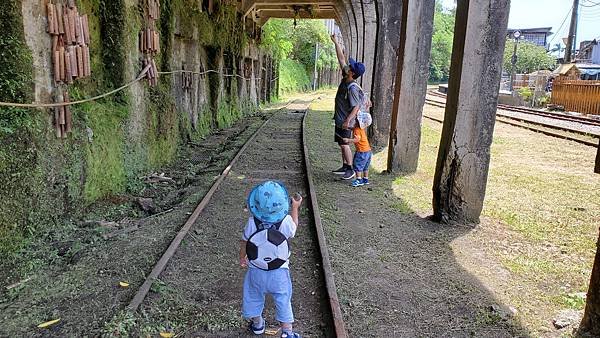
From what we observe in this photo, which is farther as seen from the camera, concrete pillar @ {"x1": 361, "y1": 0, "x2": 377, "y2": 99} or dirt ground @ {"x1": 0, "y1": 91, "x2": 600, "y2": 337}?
concrete pillar @ {"x1": 361, "y1": 0, "x2": 377, "y2": 99}

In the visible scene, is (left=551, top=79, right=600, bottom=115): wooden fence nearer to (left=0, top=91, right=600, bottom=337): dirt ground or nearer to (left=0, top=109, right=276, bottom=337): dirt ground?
(left=0, top=91, right=600, bottom=337): dirt ground

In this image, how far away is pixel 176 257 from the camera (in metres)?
4.76

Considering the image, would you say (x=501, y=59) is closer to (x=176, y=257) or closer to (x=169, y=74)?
(x=176, y=257)

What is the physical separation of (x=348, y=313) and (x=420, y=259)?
1.40m

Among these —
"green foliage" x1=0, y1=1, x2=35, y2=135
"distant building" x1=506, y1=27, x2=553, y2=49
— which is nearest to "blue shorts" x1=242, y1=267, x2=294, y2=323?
"green foliage" x1=0, y1=1, x2=35, y2=135

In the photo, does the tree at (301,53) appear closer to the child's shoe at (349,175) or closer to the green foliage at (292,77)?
the green foliage at (292,77)

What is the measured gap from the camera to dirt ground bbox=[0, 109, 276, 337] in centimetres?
357

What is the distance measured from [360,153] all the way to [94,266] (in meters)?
4.43

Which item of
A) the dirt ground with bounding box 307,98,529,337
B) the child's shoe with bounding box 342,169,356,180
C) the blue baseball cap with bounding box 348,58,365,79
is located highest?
the blue baseball cap with bounding box 348,58,365,79

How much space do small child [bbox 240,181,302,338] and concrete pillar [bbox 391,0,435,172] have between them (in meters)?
5.34

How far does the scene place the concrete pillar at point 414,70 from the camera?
7.96 meters

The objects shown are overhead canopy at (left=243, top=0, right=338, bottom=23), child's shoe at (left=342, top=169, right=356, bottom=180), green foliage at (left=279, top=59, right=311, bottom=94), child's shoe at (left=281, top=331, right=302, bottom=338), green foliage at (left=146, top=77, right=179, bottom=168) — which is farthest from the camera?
green foliage at (left=279, top=59, right=311, bottom=94)

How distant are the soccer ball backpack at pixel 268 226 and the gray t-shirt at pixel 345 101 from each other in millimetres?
4606

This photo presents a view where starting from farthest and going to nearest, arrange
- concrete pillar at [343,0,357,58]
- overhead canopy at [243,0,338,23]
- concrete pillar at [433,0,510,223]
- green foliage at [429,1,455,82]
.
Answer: green foliage at [429,1,455,82] → overhead canopy at [243,0,338,23] → concrete pillar at [343,0,357,58] → concrete pillar at [433,0,510,223]
